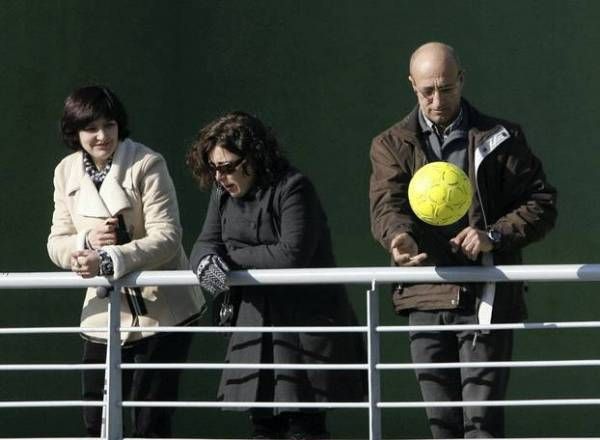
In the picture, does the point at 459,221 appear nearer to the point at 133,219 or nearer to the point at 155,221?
the point at 155,221

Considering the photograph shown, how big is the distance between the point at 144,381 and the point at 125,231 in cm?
57

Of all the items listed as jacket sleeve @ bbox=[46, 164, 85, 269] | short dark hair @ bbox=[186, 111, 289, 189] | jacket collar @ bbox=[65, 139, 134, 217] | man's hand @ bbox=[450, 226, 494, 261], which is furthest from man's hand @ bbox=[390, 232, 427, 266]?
jacket sleeve @ bbox=[46, 164, 85, 269]

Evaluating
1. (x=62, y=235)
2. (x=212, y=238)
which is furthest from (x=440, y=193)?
(x=62, y=235)

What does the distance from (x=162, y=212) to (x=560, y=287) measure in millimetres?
3143

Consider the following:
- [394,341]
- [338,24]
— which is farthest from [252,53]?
A: [394,341]

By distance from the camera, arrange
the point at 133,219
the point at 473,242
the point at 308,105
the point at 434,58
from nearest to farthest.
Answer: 1. the point at 473,242
2. the point at 434,58
3. the point at 133,219
4. the point at 308,105

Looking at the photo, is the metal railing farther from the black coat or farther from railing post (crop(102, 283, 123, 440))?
the black coat

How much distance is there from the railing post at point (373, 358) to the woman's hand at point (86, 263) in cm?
100

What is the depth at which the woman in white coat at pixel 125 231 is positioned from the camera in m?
6.52

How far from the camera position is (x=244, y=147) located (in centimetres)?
623

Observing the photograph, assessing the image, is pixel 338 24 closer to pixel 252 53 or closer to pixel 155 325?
pixel 252 53

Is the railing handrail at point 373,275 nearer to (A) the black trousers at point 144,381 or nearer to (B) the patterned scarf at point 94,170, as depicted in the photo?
(A) the black trousers at point 144,381

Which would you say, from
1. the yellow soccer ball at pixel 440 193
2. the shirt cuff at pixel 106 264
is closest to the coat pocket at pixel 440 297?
the yellow soccer ball at pixel 440 193

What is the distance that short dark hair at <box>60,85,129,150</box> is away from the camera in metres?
6.55
